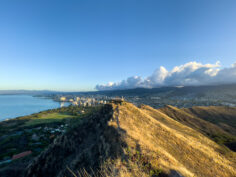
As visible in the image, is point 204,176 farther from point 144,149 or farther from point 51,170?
point 51,170

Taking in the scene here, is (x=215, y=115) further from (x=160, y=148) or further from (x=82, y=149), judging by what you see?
(x=82, y=149)

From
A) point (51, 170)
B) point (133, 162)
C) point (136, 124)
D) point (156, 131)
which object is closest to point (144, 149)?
point (133, 162)

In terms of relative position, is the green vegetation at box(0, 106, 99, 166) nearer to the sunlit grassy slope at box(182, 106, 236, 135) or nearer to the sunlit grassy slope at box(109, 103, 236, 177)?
the sunlit grassy slope at box(109, 103, 236, 177)

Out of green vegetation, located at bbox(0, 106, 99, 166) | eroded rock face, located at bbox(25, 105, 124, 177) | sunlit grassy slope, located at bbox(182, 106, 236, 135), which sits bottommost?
green vegetation, located at bbox(0, 106, 99, 166)

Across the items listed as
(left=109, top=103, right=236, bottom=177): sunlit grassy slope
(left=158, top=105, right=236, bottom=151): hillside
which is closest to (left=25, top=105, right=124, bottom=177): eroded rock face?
(left=109, top=103, right=236, bottom=177): sunlit grassy slope

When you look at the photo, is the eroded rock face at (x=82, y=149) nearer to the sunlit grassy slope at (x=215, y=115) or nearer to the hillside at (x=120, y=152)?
the hillside at (x=120, y=152)

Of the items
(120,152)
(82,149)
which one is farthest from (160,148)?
(82,149)

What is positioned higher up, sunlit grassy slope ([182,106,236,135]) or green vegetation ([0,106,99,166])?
sunlit grassy slope ([182,106,236,135])

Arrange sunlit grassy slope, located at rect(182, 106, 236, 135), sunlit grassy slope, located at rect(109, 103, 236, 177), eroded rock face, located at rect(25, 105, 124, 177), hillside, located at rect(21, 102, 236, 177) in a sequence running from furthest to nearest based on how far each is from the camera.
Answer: sunlit grassy slope, located at rect(182, 106, 236, 135), eroded rock face, located at rect(25, 105, 124, 177), sunlit grassy slope, located at rect(109, 103, 236, 177), hillside, located at rect(21, 102, 236, 177)
